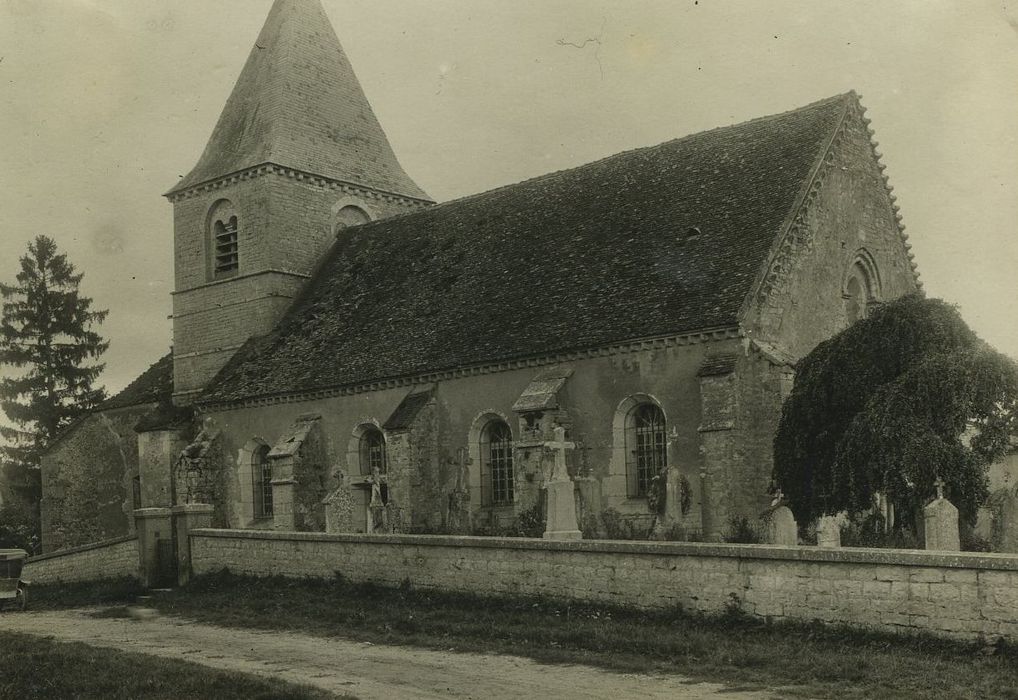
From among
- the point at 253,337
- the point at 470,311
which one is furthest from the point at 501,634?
the point at 253,337

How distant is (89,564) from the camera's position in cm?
2597

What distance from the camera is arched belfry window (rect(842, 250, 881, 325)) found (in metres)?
25.5

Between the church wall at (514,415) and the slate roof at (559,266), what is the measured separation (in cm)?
64

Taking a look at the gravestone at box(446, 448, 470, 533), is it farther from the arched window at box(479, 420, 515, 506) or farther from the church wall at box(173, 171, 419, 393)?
the church wall at box(173, 171, 419, 393)

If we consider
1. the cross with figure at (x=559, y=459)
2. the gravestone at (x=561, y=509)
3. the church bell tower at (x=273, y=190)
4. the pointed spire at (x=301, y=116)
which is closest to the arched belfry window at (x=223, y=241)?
the church bell tower at (x=273, y=190)

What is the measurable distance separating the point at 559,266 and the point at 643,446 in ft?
17.9

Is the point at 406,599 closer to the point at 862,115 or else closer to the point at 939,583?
the point at 939,583

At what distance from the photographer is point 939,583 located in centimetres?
1174

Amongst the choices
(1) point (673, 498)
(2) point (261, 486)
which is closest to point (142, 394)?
(2) point (261, 486)

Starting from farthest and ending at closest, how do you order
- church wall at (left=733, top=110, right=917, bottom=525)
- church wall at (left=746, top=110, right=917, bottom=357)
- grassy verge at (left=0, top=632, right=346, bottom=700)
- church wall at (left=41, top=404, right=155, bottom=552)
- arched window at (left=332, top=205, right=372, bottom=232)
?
church wall at (left=41, top=404, right=155, bottom=552)
arched window at (left=332, top=205, right=372, bottom=232)
church wall at (left=746, top=110, right=917, bottom=357)
church wall at (left=733, top=110, right=917, bottom=525)
grassy verge at (left=0, top=632, right=346, bottom=700)

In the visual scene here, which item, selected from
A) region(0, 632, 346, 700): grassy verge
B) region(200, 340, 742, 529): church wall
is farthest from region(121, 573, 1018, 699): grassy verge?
region(200, 340, 742, 529): church wall

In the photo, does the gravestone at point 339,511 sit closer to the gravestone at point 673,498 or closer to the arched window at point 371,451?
the arched window at point 371,451

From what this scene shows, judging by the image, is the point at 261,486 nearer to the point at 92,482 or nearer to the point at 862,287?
the point at 92,482

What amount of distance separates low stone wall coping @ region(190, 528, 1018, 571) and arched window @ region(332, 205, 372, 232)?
18.8 m
